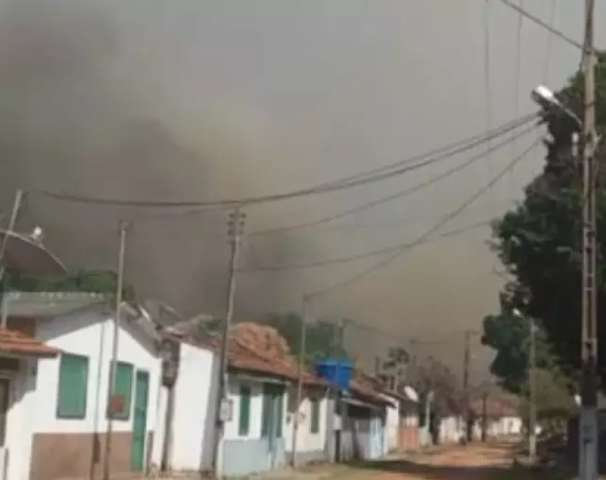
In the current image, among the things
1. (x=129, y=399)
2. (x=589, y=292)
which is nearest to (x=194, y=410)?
(x=129, y=399)

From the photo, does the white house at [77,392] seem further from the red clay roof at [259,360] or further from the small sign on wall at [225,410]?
the red clay roof at [259,360]

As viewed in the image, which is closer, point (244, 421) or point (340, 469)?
point (244, 421)

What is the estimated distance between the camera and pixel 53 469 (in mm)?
28062

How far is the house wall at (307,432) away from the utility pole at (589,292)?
23.4 metres

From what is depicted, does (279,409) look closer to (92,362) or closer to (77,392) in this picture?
(92,362)

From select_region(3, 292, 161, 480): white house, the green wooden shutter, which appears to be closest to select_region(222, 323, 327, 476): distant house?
select_region(3, 292, 161, 480): white house

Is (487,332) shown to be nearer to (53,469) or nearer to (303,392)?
(303,392)

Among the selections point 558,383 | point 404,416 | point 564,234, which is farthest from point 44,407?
point 404,416

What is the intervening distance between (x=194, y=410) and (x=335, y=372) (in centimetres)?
2071

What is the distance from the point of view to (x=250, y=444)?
136 feet

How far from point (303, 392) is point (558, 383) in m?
38.0

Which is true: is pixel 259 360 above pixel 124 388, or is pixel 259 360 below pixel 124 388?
above

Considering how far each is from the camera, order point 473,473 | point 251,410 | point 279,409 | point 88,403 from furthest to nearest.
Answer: point 473,473 → point 279,409 → point 251,410 → point 88,403

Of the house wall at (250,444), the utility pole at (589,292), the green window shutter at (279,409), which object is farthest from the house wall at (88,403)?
the green window shutter at (279,409)
